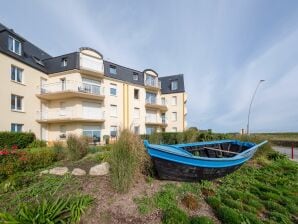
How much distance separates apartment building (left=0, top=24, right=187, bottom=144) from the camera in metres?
15.5

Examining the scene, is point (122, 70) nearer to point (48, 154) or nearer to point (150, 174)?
point (48, 154)

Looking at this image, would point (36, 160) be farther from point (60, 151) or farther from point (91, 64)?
point (91, 64)

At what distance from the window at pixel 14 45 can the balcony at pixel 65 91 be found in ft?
12.9

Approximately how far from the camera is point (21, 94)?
1638 centimetres

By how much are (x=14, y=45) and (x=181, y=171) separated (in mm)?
19041

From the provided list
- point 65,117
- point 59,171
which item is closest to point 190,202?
point 59,171

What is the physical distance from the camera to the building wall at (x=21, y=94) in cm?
1445

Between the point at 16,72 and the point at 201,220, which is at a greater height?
the point at 16,72

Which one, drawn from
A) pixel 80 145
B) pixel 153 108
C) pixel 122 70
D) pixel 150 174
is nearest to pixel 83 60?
pixel 122 70

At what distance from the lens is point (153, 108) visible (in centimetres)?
2777

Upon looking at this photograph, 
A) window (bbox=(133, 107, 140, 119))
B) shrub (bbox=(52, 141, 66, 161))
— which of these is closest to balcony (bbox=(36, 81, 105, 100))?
window (bbox=(133, 107, 140, 119))

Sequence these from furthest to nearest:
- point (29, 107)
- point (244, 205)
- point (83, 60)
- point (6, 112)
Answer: point (83, 60) → point (29, 107) → point (6, 112) → point (244, 205)

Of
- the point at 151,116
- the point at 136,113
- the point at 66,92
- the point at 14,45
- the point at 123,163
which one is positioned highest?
the point at 14,45

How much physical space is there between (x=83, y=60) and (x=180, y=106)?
17.6m
